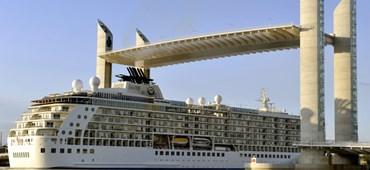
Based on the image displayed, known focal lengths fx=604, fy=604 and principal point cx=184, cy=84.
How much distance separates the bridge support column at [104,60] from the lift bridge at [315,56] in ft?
27.9

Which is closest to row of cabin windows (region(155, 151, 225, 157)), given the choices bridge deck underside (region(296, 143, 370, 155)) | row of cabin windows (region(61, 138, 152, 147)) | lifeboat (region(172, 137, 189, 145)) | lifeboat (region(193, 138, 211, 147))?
lifeboat (region(193, 138, 211, 147))

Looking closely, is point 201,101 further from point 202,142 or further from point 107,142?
point 107,142

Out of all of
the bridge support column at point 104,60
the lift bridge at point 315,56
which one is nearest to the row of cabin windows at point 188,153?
the lift bridge at point 315,56

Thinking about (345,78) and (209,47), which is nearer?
(345,78)

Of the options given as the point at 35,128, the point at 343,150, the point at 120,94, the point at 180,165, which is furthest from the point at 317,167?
the point at 35,128

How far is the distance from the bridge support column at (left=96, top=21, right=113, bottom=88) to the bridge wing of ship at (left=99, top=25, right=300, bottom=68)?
3.35 feet

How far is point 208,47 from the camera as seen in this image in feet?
193

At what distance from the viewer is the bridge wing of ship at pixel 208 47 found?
170 ft

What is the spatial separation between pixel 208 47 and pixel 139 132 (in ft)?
36.2

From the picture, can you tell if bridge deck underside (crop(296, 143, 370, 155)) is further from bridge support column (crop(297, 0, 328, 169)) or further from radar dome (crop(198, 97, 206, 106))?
radar dome (crop(198, 97, 206, 106))

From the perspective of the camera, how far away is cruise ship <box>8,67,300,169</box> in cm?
4931

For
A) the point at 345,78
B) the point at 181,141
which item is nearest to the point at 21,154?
the point at 181,141

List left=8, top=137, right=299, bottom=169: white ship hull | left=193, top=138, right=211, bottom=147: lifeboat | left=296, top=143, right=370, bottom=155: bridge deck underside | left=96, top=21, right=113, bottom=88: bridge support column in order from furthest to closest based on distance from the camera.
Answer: left=96, top=21, right=113, bottom=88: bridge support column → left=193, top=138, right=211, bottom=147: lifeboat → left=8, top=137, right=299, bottom=169: white ship hull → left=296, top=143, right=370, bottom=155: bridge deck underside

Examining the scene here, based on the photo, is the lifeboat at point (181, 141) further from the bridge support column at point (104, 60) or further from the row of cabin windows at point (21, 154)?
the row of cabin windows at point (21, 154)
